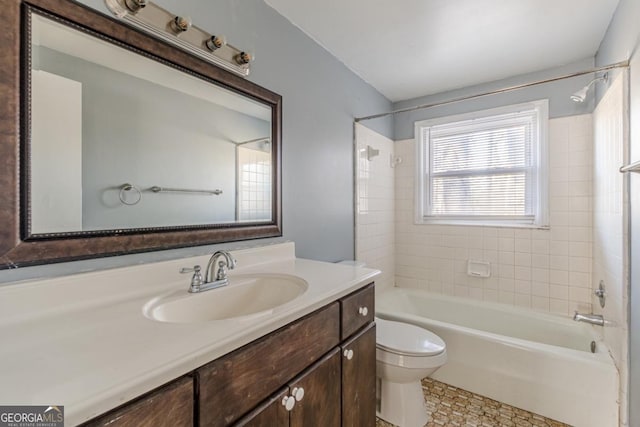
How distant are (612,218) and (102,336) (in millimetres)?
2434

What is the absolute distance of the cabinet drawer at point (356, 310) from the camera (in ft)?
3.75

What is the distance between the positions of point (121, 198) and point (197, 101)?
1.74 feet

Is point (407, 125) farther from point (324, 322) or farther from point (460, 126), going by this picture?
point (324, 322)

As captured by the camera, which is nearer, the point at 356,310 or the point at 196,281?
the point at 196,281

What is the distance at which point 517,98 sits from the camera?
2428 millimetres

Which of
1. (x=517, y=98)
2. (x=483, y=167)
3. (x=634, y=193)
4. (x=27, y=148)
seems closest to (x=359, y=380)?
(x=27, y=148)

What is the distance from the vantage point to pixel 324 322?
1.02m

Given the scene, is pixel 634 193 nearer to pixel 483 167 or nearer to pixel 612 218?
pixel 612 218

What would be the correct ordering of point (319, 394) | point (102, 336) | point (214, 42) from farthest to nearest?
1. point (214, 42)
2. point (319, 394)
3. point (102, 336)

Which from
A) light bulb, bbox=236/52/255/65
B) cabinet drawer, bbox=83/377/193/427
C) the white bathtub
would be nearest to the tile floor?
the white bathtub

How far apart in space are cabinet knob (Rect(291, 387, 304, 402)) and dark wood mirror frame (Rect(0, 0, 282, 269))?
0.71 m

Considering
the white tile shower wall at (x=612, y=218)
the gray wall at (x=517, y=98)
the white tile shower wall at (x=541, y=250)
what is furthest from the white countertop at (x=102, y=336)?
the gray wall at (x=517, y=98)

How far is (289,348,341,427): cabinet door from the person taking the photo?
0.89 m

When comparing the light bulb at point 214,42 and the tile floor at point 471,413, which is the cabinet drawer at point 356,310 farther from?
the light bulb at point 214,42
